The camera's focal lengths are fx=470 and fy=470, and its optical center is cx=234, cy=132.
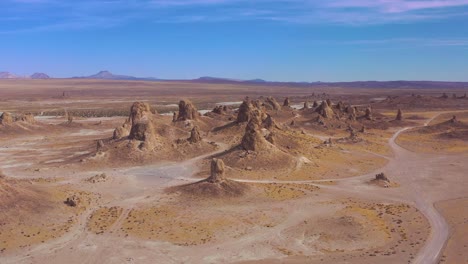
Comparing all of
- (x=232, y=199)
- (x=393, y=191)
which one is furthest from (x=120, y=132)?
(x=393, y=191)

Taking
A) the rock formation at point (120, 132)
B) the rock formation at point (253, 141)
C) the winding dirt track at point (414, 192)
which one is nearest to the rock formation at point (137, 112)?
the rock formation at point (120, 132)

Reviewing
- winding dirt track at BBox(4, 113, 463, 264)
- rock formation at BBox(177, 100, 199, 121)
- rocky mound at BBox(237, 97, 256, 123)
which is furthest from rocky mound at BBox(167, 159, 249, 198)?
rock formation at BBox(177, 100, 199, 121)

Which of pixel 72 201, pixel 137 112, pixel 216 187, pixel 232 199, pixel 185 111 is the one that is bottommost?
pixel 232 199

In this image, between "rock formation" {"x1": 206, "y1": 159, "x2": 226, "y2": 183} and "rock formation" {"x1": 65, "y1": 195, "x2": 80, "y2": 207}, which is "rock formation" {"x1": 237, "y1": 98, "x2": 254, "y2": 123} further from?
"rock formation" {"x1": 65, "y1": 195, "x2": 80, "y2": 207}

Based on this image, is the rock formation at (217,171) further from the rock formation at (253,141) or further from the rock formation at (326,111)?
the rock formation at (326,111)

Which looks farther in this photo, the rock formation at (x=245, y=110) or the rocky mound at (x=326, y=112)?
the rocky mound at (x=326, y=112)

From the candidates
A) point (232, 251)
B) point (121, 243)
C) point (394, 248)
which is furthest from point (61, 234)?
point (394, 248)

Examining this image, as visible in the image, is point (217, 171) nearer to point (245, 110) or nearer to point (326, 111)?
point (245, 110)

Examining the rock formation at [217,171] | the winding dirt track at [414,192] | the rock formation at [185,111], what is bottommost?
the winding dirt track at [414,192]
